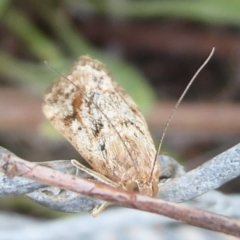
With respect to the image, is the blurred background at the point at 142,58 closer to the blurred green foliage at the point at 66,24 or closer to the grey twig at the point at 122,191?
the blurred green foliage at the point at 66,24

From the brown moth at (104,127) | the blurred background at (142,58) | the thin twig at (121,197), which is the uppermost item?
the blurred background at (142,58)

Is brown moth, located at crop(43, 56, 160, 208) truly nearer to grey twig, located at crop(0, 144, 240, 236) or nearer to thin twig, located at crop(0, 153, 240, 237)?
grey twig, located at crop(0, 144, 240, 236)

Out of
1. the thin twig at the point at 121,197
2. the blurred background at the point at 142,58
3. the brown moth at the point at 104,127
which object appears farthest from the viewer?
the blurred background at the point at 142,58

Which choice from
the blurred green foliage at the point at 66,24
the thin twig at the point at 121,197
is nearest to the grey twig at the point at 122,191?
the thin twig at the point at 121,197

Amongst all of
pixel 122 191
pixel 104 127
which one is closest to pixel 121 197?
pixel 122 191

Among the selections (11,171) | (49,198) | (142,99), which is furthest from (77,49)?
(11,171)
